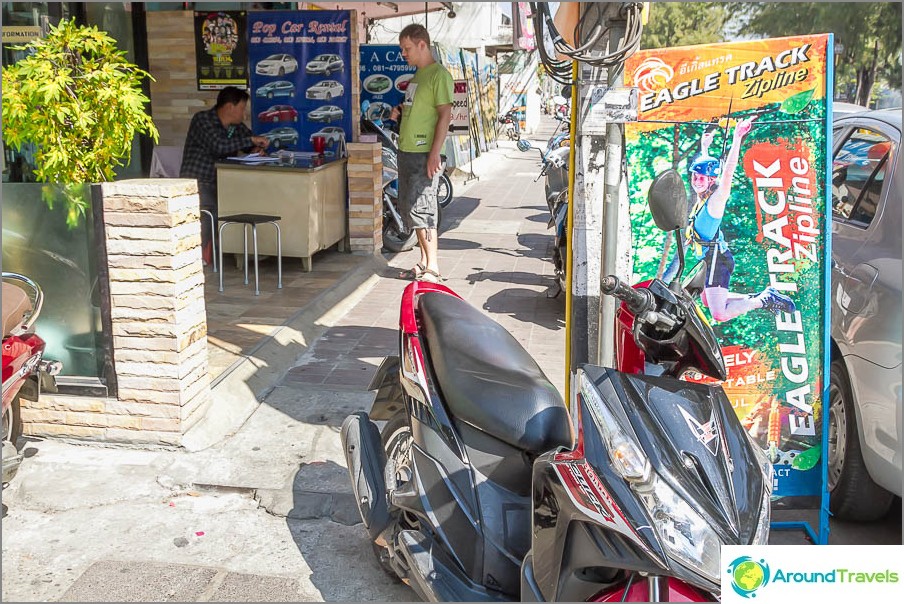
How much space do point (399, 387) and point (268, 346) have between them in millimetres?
2391

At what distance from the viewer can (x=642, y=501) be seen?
1963 millimetres

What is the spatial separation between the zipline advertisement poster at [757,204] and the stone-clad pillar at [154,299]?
2165mm

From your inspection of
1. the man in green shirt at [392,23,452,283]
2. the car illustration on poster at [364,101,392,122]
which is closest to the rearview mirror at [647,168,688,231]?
the man in green shirt at [392,23,452,283]

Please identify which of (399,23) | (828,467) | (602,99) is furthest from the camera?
(399,23)

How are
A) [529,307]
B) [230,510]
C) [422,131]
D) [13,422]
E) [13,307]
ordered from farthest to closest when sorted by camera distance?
[529,307] < [422,131] < [13,422] < [230,510] < [13,307]

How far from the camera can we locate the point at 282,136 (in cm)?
934

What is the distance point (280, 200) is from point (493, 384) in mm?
5330

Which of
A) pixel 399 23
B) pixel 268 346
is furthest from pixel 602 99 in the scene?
pixel 399 23

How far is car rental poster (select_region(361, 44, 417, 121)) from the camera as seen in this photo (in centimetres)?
1284

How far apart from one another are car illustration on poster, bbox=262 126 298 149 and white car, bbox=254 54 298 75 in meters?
0.59

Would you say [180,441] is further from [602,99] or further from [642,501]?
[642,501]

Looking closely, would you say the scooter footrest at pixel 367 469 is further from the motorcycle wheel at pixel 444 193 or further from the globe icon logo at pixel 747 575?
the motorcycle wheel at pixel 444 193

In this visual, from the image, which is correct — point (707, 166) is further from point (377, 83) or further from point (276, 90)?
point (377, 83)

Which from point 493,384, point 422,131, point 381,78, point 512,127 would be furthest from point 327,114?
point 512,127
